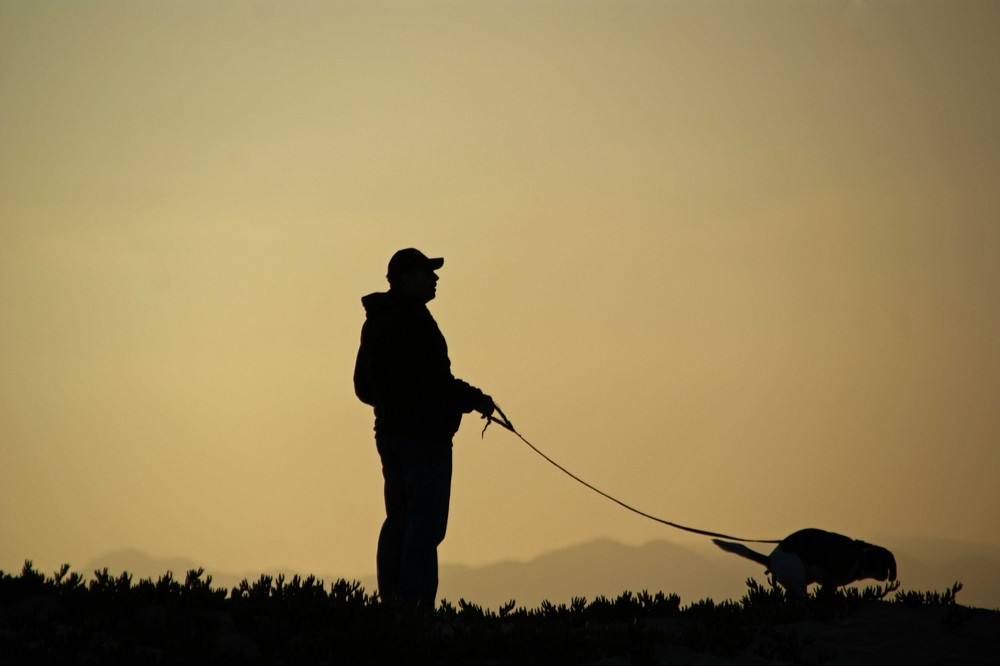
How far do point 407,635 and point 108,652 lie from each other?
73.1 inches

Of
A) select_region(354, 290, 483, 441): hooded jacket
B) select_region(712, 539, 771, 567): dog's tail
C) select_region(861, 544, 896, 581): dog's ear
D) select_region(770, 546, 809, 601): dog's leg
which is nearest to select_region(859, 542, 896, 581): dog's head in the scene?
select_region(861, 544, 896, 581): dog's ear

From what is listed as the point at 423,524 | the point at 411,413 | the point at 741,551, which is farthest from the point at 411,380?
the point at 741,551

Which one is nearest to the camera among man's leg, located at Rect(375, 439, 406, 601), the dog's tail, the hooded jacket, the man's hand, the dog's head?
the hooded jacket

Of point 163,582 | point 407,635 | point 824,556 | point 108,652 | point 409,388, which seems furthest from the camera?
point 824,556

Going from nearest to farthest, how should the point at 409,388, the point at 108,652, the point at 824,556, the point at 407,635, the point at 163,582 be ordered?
the point at 108,652, the point at 407,635, the point at 163,582, the point at 409,388, the point at 824,556

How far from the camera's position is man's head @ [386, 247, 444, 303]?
8859 mm

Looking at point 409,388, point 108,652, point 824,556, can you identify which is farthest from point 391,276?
point 824,556

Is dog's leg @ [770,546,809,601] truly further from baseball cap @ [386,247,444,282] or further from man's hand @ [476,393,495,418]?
baseball cap @ [386,247,444,282]

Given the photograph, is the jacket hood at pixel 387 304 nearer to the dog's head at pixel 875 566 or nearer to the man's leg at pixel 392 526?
the man's leg at pixel 392 526

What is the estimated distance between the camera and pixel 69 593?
7566mm

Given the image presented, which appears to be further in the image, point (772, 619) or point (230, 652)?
point (772, 619)

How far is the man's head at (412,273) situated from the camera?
8.86 m

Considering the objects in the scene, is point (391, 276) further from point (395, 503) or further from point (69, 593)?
point (69, 593)

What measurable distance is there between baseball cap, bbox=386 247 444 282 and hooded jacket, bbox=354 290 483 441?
0.21 meters
